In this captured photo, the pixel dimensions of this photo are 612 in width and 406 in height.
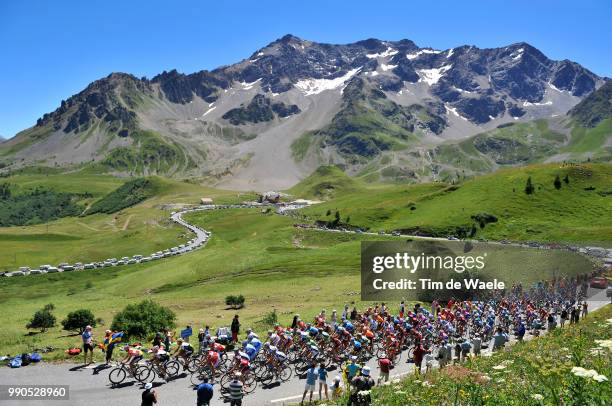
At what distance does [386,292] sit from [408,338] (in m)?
28.6

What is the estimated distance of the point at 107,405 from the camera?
26594 mm

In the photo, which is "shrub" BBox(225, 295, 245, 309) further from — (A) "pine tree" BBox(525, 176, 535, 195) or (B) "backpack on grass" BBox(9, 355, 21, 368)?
(A) "pine tree" BBox(525, 176, 535, 195)

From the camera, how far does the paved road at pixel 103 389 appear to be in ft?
89.8

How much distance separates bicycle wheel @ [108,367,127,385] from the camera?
2970 centimetres

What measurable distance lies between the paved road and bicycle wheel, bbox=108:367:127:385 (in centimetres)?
47

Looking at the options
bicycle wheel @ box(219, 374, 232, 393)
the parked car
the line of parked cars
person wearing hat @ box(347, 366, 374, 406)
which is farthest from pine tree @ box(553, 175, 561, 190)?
person wearing hat @ box(347, 366, 374, 406)

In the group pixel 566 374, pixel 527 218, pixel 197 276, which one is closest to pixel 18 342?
pixel 566 374

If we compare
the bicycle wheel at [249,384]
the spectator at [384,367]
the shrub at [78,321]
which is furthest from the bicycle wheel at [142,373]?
the shrub at [78,321]

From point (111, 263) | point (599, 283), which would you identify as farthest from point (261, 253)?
point (599, 283)

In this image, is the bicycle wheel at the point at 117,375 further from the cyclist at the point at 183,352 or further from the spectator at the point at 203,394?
the spectator at the point at 203,394

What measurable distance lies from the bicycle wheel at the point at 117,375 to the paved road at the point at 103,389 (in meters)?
0.47

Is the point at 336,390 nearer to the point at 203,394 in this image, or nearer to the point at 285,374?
the point at 285,374

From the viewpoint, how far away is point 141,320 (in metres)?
45.8

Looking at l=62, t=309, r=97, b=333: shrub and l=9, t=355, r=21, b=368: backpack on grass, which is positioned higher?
l=9, t=355, r=21, b=368: backpack on grass
